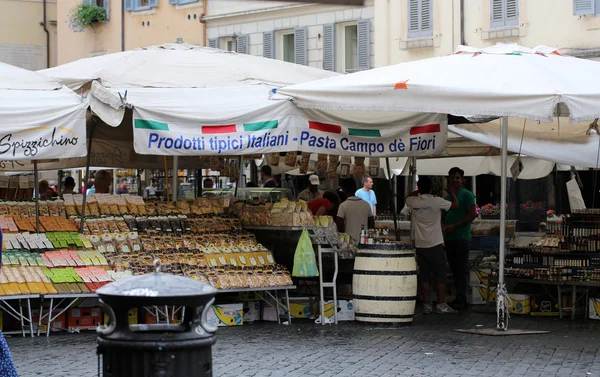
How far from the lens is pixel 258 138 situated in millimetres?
12164

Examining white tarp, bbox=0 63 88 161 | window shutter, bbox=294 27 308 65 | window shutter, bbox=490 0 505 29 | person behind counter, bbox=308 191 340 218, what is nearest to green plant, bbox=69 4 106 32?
window shutter, bbox=294 27 308 65

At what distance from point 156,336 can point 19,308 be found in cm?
647

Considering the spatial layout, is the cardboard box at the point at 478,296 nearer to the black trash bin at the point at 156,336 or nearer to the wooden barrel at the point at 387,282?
the wooden barrel at the point at 387,282

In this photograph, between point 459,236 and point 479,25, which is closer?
point 459,236

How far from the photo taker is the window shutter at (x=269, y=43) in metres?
32.4

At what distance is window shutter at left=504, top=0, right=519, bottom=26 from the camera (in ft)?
87.4

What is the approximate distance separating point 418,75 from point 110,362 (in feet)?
20.9

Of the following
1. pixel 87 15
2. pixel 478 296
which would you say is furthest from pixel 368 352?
pixel 87 15

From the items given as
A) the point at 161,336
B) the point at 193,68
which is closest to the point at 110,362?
the point at 161,336

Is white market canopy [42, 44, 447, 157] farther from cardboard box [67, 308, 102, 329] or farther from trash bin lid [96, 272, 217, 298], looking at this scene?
trash bin lid [96, 272, 217, 298]

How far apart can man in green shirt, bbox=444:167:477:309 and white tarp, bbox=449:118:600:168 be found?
123 centimetres

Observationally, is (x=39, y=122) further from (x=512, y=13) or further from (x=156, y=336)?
(x=512, y=13)

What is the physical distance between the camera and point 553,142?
14086mm

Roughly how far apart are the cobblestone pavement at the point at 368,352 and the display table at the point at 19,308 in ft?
0.63
